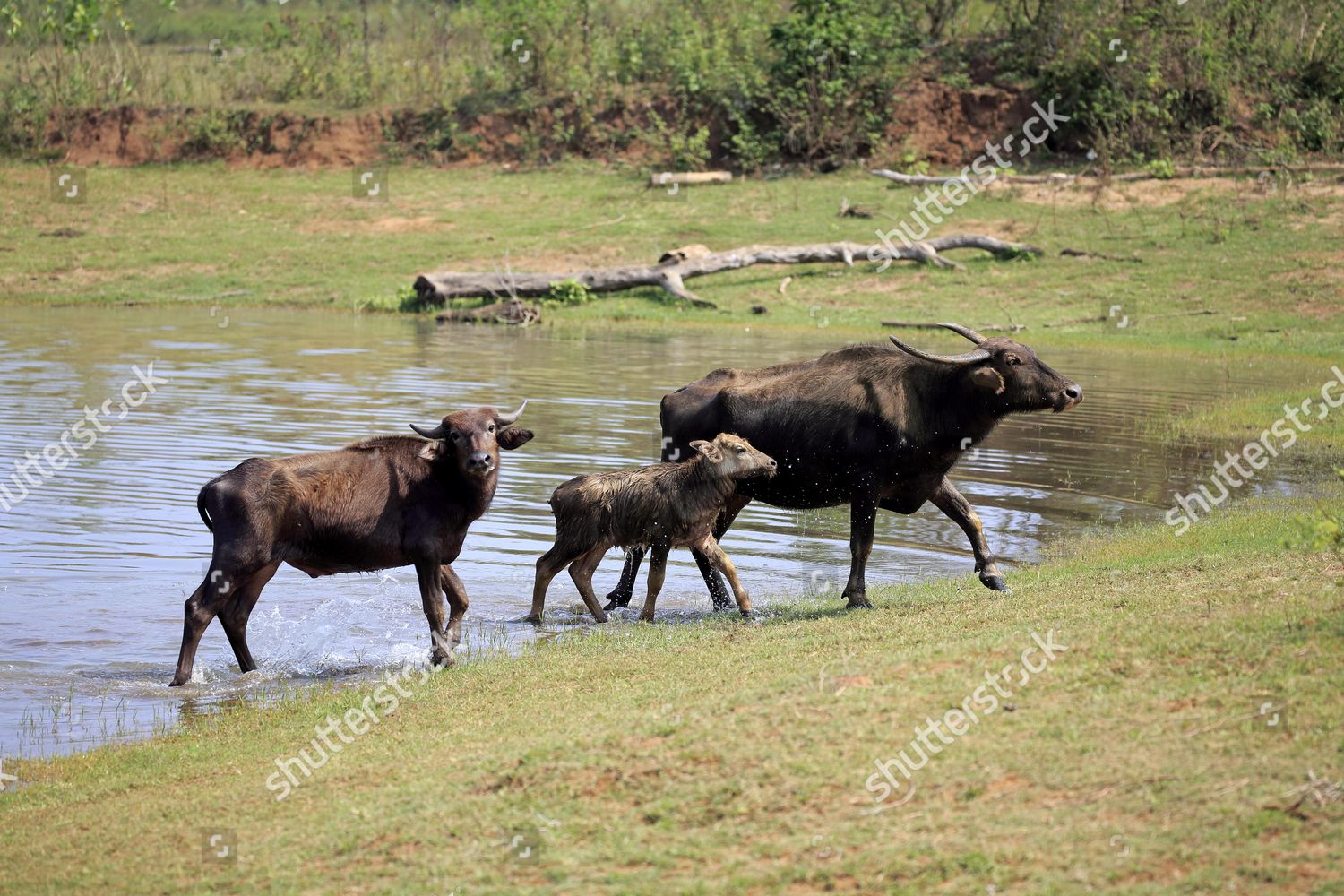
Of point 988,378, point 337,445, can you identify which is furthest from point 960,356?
point 337,445

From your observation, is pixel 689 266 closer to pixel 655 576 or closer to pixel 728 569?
pixel 655 576

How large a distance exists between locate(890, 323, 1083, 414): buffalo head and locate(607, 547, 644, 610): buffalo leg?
2.52 meters

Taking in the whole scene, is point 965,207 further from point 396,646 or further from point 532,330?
point 396,646

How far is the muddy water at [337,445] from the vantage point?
9953 millimetres

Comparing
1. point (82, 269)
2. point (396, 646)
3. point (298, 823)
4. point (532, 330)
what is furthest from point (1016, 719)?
point (82, 269)

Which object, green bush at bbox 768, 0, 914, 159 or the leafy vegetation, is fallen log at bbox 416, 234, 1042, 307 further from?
green bush at bbox 768, 0, 914, 159

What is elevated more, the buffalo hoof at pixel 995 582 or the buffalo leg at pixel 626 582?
the buffalo hoof at pixel 995 582

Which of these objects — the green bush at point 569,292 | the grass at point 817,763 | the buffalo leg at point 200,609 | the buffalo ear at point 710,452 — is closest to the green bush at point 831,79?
the green bush at point 569,292

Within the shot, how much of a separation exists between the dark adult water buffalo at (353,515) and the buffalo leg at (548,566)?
92cm

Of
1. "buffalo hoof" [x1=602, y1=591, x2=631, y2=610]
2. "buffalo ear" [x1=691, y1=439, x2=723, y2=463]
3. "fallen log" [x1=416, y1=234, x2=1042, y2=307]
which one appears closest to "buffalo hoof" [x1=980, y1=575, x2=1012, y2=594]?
"buffalo ear" [x1=691, y1=439, x2=723, y2=463]

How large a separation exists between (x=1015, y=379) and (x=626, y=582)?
3.19 metres

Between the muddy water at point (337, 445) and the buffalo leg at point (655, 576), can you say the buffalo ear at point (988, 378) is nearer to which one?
the muddy water at point (337, 445)

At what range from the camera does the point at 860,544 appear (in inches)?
412

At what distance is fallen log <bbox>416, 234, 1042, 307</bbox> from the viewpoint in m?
30.6
